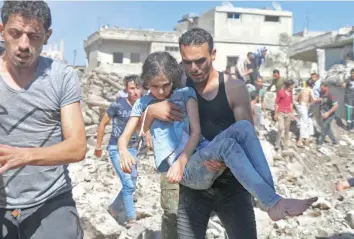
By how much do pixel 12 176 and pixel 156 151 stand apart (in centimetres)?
123

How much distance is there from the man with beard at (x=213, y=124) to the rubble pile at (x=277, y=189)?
1.95 meters

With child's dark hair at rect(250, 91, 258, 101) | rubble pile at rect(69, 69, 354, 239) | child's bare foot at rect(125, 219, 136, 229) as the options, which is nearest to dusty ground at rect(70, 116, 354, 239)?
rubble pile at rect(69, 69, 354, 239)

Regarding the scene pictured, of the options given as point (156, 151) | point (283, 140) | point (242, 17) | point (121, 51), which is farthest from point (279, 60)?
point (156, 151)

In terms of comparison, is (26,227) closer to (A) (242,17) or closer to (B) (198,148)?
(B) (198,148)

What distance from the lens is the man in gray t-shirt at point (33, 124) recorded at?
2.45 metres

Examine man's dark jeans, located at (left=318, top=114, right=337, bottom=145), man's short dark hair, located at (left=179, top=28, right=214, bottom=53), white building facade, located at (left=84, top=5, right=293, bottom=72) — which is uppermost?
white building facade, located at (left=84, top=5, right=293, bottom=72)

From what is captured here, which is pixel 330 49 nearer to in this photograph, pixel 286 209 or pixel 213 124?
pixel 213 124

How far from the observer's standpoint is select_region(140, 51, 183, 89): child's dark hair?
358 cm

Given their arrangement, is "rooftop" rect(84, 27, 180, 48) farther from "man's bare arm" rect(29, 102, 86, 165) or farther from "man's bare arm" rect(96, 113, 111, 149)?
"man's bare arm" rect(29, 102, 86, 165)

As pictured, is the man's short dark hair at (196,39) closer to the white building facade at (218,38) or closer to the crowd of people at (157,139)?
the crowd of people at (157,139)

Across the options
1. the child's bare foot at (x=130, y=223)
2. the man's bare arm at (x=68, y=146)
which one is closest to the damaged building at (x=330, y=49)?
the child's bare foot at (x=130, y=223)

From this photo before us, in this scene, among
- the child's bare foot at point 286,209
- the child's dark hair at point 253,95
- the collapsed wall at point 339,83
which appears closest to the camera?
the child's bare foot at point 286,209

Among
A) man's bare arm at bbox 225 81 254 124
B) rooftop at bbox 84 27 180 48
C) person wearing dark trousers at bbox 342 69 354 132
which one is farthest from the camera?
rooftop at bbox 84 27 180 48

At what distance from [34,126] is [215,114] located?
4.24 ft
